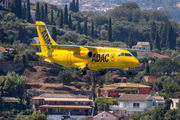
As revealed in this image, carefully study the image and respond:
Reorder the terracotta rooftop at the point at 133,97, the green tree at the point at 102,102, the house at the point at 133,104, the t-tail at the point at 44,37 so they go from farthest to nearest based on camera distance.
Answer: the terracotta rooftop at the point at 133,97 < the house at the point at 133,104 < the green tree at the point at 102,102 < the t-tail at the point at 44,37

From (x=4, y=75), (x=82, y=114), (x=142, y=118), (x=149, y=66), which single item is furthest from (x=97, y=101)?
(x=149, y=66)

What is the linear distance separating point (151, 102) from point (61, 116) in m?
27.8

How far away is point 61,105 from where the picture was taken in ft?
408

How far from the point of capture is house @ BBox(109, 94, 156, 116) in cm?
12706

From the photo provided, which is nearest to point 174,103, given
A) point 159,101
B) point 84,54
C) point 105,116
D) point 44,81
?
point 159,101

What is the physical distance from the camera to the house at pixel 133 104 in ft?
417

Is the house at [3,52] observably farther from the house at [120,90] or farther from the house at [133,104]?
the house at [133,104]

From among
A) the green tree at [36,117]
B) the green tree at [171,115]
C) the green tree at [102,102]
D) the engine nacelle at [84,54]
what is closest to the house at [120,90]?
the green tree at [102,102]

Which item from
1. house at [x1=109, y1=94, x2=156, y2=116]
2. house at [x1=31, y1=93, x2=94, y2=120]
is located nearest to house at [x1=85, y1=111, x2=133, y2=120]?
house at [x1=31, y1=93, x2=94, y2=120]

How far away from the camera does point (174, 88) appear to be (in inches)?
5566

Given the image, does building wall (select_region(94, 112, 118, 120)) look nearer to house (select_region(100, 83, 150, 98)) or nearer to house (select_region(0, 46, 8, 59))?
house (select_region(100, 83, 150, 98))

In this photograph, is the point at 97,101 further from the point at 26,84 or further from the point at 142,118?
the point at 26,84

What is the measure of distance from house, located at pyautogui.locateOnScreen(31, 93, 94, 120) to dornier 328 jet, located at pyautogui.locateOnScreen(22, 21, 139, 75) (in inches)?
2355

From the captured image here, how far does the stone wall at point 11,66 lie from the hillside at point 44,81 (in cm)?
160
